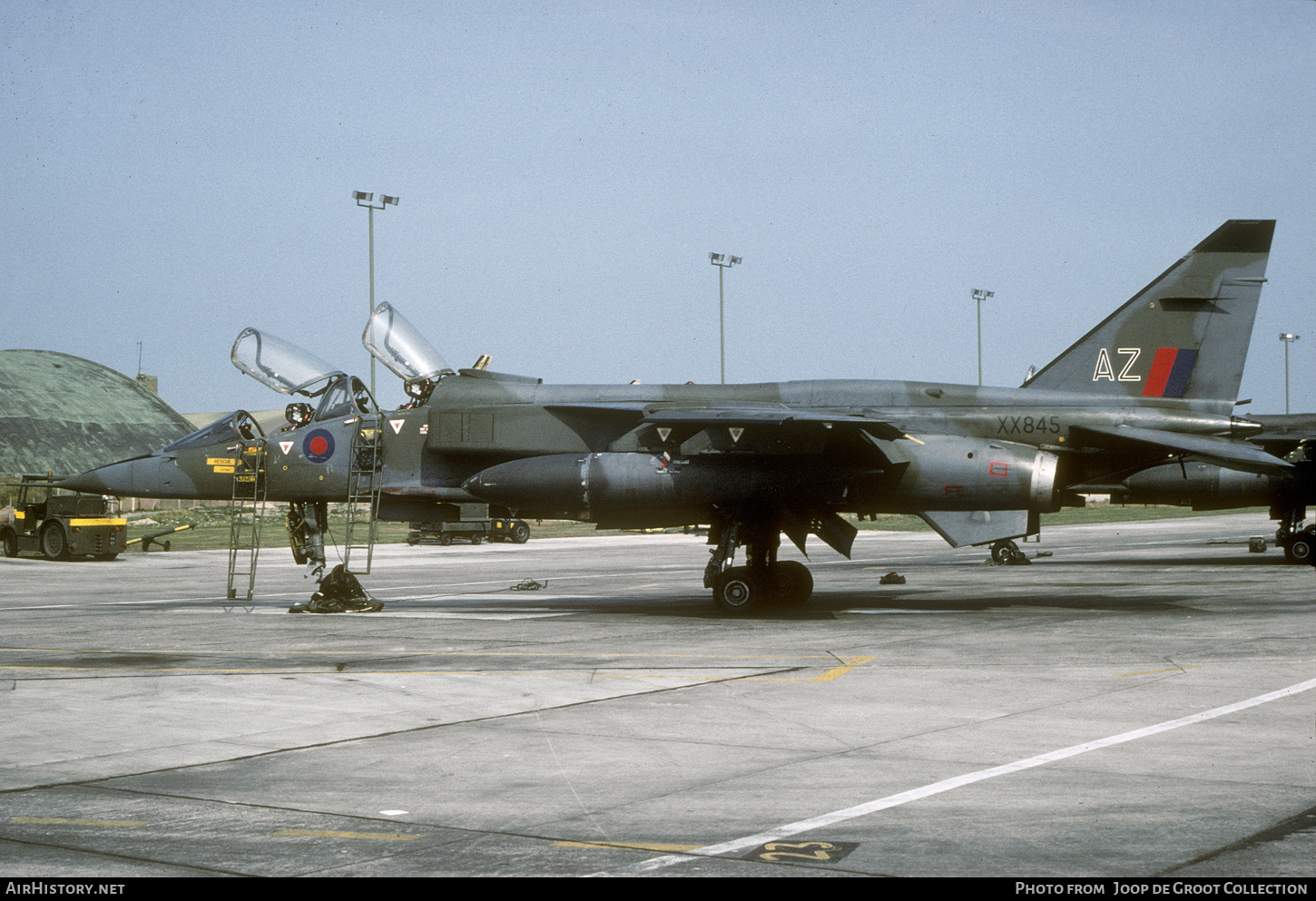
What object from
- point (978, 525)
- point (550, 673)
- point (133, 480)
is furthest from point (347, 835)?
point (133, 480)

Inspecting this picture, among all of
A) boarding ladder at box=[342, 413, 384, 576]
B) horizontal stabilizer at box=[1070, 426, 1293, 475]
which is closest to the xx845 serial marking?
horizontal stabilizer at box=[1070, 426, 1293, 475]

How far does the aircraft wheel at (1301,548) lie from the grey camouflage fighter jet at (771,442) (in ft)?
37.6

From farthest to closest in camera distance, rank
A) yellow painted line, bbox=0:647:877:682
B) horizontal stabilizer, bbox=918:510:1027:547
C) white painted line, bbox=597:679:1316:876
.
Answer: horizontal stabilizer, bbox=918:510:1027:547 → yellow painted line, bbox=0:647:877:682 → white painted line, bbox=597:679:1316:876

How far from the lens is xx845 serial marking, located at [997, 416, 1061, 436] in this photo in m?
17.3

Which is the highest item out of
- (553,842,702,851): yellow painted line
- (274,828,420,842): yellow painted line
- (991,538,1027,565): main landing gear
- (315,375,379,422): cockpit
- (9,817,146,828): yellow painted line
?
(315,375,379,422): cockpit

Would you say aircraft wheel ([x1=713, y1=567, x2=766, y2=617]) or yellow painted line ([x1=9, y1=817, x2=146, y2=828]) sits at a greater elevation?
aircraft wheel ([x1=713, y1=567, x2=766, y2=617])

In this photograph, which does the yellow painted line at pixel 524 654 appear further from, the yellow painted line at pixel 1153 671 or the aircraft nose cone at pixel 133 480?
the aircraft nose cone at pixel 133 480

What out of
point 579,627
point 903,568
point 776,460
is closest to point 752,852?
point 579,627

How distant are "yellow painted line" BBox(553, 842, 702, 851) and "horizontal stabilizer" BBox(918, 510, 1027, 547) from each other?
39.4 ft

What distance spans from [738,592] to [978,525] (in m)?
3.70

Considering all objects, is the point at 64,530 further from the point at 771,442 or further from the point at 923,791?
the point at 923,791

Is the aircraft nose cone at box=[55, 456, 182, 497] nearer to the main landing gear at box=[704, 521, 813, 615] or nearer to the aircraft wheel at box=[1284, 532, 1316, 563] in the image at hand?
the main landing gear at box=[704, 521, 813, 615]

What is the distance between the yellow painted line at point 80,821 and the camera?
610 centimetres

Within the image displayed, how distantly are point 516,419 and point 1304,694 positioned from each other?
11.2 metres
